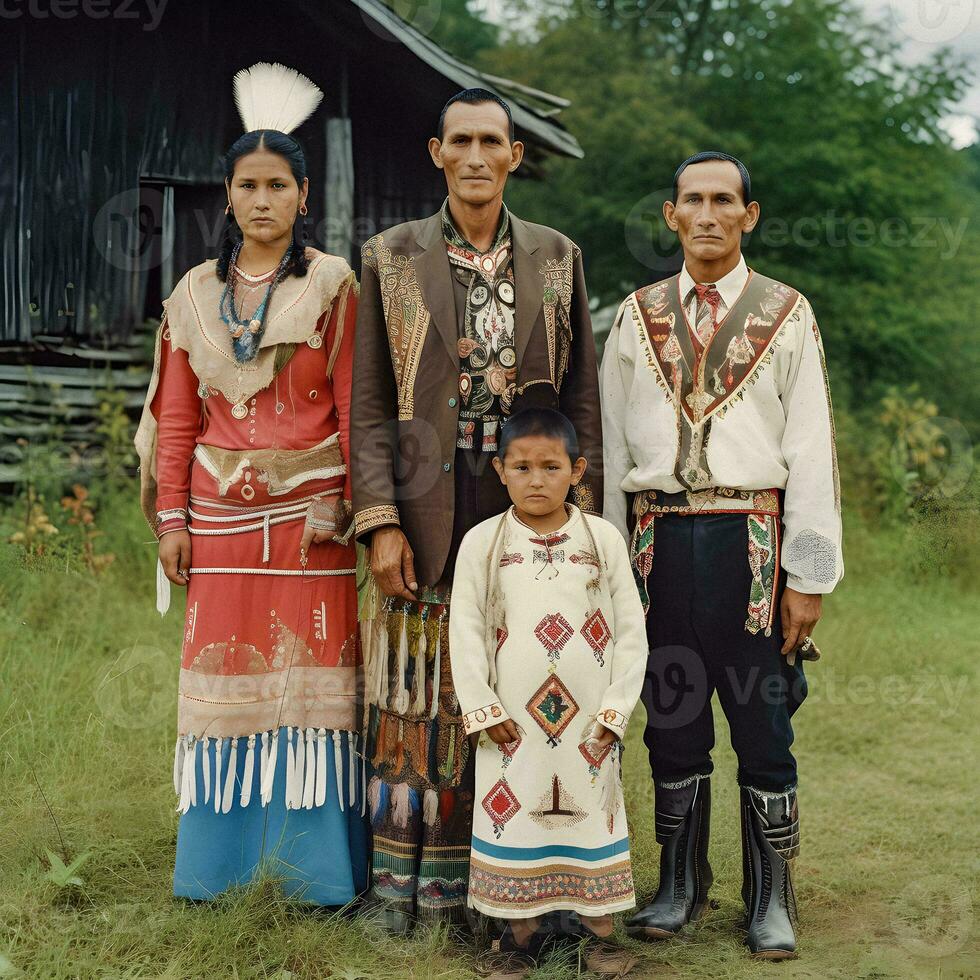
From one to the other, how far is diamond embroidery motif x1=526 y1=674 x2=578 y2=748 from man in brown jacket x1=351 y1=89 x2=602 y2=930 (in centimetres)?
34

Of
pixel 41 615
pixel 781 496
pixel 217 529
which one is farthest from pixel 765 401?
pixel 41 615

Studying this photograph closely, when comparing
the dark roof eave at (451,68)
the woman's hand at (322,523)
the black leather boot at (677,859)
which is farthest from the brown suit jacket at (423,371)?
the dark roof eave at (451,68)

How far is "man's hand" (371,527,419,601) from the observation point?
3.12 meters

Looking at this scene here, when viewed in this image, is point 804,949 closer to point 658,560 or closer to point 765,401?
point 658,560

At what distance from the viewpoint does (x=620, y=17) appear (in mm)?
16953

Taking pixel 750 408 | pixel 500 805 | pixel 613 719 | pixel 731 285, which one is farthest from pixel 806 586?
pixel 500 805

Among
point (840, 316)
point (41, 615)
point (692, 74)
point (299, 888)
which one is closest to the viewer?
point (299, 888)

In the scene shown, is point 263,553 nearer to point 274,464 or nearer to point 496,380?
point 274,464

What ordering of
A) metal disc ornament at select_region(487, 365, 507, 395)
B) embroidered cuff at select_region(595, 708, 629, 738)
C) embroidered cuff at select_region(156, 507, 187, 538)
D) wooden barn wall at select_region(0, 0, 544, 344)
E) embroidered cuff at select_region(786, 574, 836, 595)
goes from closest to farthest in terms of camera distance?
embroidered cuff at select_region(595, 708, 629, 738) < embroidered cuff at select_region(786, 574, 836, 595) < metal disc ornament at select_region(487, 365, 507, 395) < embroidered cuff at select_region(156, 507, 187, 538) < wooden barn wall at select_region(0, 0, 544, 344)

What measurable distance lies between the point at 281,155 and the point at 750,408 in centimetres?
152

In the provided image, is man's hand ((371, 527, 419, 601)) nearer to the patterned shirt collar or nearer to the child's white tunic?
the child's white tunic

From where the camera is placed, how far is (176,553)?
3.27m

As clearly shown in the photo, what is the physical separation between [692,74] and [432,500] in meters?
14.5

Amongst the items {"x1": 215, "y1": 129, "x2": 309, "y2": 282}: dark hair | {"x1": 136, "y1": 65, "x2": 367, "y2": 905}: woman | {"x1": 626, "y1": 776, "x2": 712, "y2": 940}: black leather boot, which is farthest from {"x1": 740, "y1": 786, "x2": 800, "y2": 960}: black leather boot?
{"x1": 215, "y1": 129, "x2": 309, "y2": 282}: dark hair
